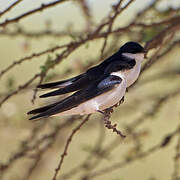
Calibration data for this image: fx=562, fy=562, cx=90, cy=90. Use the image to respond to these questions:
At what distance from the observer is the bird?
2.08m

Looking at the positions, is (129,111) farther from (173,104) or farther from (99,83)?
(99,83)

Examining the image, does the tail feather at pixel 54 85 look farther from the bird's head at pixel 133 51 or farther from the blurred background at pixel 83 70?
the bird's head at pixel 133 51

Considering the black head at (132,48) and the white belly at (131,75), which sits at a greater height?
the black head at (132,48)

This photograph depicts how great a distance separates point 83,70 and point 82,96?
4.84 ft

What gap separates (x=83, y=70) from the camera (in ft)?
11.8

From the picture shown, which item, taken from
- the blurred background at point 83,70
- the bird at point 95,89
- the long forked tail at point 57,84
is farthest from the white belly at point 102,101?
the blurred background at point 83,70

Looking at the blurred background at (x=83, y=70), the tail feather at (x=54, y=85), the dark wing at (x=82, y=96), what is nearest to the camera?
the dark wing at (x=82, y=96)

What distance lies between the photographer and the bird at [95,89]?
2.08 m

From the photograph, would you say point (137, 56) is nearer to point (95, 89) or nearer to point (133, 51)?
point (133, 51)

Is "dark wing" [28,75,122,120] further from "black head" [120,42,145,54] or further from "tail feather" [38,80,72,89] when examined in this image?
"black head" [120,42,145,54]

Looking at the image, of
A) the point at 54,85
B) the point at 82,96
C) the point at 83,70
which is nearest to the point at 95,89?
the point at 82,96

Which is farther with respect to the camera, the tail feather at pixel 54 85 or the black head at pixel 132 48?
the black head at pixel 132 48

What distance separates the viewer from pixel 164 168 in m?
6.92

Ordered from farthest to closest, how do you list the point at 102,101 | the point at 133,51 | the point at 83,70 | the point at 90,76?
the point at 83,70 → the point at 133,51 → the point at 90,76 → the point at 102,101
